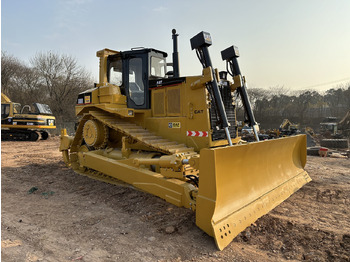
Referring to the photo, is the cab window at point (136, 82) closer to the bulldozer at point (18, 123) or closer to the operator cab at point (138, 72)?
the operator cab at point (138, 72)

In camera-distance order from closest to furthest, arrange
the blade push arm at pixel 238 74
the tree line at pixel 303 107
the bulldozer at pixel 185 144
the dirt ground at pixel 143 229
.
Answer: the dirt ground at pixel 143 229 → the bulldozer at pixel 185 144 → the blade push arm at pixel 238 74 → the tree line at pixel 303 107

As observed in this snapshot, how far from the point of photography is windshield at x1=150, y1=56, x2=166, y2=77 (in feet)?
20.2

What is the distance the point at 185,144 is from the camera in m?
5.35

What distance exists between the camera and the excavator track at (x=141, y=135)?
5021mm

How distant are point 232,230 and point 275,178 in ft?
6.51

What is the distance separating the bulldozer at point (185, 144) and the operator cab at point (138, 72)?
0.08 feet

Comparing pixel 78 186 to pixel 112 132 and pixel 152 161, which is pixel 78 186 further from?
pixel 152 161

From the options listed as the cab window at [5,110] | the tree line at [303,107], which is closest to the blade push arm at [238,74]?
the cab window at [5,110]

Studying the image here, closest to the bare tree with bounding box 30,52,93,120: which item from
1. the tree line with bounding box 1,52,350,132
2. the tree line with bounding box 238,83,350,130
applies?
the tree line with bounding box 1,52,350,132

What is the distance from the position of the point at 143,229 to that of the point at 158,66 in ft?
13.5

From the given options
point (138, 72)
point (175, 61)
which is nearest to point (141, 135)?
point (138, 72)

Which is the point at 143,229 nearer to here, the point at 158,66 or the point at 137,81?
the point at 137,81

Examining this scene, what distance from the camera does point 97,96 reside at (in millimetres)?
6539

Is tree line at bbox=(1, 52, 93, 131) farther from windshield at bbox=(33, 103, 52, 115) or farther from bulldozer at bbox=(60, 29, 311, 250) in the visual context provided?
bulldozer at bbox=(60, 29, 311, 250)
